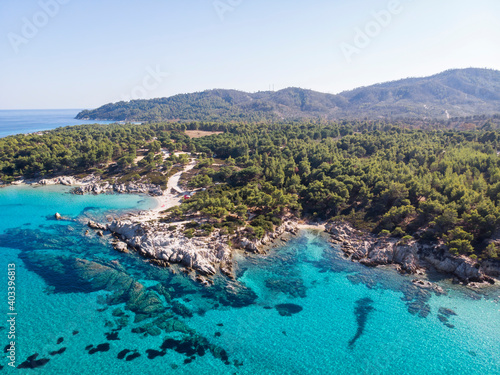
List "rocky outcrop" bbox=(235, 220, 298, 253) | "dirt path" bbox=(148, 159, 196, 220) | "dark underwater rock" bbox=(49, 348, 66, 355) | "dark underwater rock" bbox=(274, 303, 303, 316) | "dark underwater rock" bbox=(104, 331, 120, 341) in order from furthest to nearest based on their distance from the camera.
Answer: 1. "dirt path" bbox=(148, 159, 196, 220)
2. "rocky outcrop" bbox=(235, 220, 298, 253)
3. "dark underwater rock" bbox=(274, 303, 303, 316)
4. "dark underwater rock" bbox=(104, 331, 120, 341)
5. "dark underwater rock" bbox=(49, 348, 66, 355)

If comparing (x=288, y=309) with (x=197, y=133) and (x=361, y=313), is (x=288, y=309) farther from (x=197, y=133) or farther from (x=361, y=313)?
(x=197, y=133)

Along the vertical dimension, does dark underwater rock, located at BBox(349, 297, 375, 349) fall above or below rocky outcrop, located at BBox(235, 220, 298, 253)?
below

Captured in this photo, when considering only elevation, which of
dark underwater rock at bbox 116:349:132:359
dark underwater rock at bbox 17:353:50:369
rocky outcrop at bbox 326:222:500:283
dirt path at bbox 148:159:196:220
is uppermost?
dirt path at bbox 148:159:196:220

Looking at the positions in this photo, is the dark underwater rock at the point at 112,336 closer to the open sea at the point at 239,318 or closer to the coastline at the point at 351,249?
the open sea at the point at 239,318

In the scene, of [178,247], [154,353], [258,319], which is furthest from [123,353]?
[178,247]

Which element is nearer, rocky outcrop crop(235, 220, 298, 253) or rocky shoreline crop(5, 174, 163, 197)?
rocky outcrop crop(235, 220, 298, 253)

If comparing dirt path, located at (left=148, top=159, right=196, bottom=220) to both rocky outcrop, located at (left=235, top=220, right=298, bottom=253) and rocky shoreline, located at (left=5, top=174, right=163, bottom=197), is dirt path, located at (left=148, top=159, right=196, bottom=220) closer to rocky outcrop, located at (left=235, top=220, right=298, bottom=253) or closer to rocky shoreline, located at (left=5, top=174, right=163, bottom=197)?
rocky shoreline, located at (left=5, top=174, right=163, bottom=197)

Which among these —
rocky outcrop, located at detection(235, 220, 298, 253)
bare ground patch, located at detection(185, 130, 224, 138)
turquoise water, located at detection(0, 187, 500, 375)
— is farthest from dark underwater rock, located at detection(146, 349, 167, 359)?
bare ground patch, located at detection(185, 130, 224, 138)
